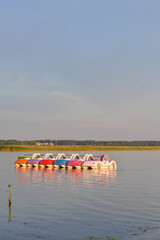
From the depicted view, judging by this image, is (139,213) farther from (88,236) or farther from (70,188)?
(70,188)

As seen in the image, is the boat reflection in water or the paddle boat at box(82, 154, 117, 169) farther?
the paddle boat at box(82, 154, 117, 169)

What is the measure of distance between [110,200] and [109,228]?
10.7 m

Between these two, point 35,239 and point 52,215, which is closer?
point 35,239

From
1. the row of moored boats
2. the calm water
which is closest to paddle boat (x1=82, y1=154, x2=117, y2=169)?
the row of moored boats

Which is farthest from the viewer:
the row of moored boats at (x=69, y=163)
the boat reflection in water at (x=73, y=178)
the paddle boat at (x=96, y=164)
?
the row of moored boats at (x=69, y=163)

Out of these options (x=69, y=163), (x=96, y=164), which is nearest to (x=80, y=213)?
(x=96, y=164)

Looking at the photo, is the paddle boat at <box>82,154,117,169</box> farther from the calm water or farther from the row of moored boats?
the calm water

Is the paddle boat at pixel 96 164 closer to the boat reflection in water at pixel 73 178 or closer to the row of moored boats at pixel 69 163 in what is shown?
the row of moored boats at pixel 69 163

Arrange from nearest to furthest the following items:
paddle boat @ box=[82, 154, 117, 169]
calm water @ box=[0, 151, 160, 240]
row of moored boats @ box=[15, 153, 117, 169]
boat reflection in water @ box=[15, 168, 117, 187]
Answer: calm water @ box=[0, 151, 160, 240] → boat reflection in water @ box=[15, 168, 117, 187] → paddle boat @ box=[82, 154, 117, 169] → row of moored boats @ box=[15, 153, 117, 169]

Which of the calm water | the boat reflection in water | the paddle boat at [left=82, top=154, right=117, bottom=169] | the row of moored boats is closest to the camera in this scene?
the calm water

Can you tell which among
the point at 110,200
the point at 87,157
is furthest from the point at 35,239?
the point at 87,157

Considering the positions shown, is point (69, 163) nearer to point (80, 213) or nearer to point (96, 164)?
point (96, 164)

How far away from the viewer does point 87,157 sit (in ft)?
255

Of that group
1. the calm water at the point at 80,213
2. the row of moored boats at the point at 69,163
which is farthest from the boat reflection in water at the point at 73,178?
the row of moored boats at the point at 69,163
